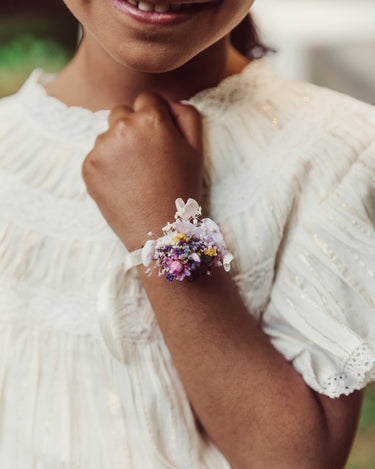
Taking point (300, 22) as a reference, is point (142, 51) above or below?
above

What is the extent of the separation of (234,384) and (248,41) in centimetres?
64

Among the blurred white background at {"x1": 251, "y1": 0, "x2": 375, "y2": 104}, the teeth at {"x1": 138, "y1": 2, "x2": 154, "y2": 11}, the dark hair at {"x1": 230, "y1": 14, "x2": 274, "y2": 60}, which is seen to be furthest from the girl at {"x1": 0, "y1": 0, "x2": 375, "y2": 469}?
the blurred white background at {"x1": 251, "y1": 0, "x2": 375, "y2": 104}

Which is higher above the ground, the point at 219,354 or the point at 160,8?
the point at 160,8

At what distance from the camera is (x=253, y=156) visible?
2.60 ft

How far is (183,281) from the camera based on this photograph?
677 millimetres

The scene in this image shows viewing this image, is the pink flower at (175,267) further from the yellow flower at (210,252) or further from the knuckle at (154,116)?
the knuckle at (154,116)

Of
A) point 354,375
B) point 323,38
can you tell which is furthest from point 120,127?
point 323,38

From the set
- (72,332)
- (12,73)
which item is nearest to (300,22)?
(12,73)

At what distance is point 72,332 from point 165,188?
0.73 feet

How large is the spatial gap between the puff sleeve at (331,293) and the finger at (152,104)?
0.71 ft

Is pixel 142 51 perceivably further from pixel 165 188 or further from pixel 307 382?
pixel 307 382

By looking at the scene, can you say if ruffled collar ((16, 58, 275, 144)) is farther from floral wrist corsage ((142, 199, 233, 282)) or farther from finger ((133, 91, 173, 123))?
floral wrist corsage ((142, 199, 233, 282))

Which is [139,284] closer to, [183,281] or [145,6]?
[183,281]

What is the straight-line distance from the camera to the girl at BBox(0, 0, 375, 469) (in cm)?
68
